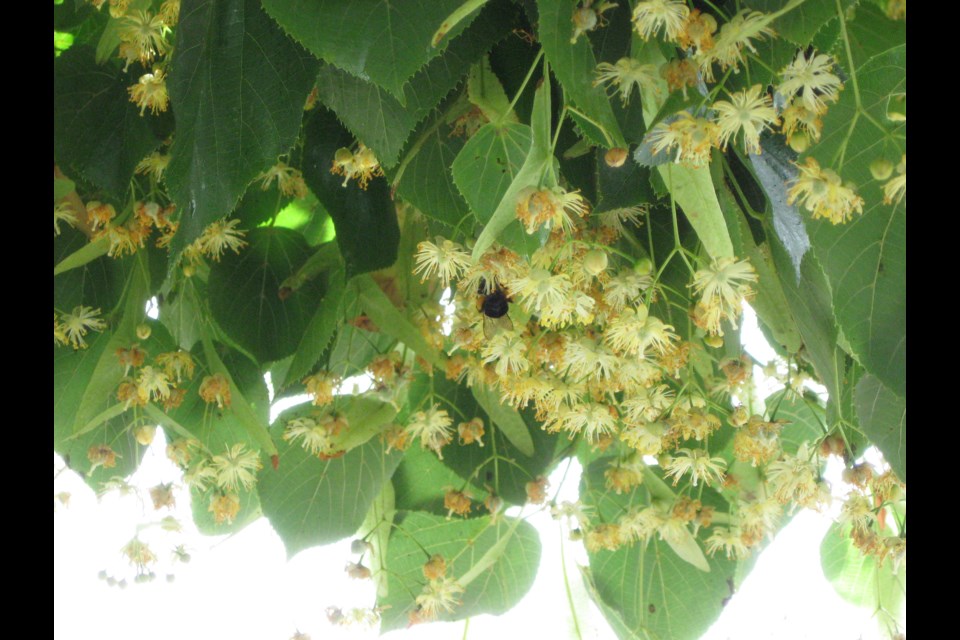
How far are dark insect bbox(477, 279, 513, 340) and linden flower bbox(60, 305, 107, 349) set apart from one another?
0.33 metres

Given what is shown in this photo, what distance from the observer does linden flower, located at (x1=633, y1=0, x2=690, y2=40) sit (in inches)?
18.3

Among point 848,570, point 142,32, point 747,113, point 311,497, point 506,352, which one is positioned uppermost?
point 142,32

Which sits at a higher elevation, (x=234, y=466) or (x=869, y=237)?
(x=869, y=237)

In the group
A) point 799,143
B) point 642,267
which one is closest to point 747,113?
point 799,143

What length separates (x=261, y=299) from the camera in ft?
2.65

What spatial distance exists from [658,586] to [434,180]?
0.49 m

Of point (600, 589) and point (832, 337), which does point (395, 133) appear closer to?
point (832, 337)

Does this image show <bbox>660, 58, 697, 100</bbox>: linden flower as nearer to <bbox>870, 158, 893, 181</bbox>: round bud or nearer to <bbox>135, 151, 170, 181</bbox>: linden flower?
<bbox>870, 158, 893, 181</bbox>: round bud

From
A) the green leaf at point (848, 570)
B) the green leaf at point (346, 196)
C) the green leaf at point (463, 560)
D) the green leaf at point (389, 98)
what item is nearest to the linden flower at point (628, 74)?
the green leaf at point (389, 98)

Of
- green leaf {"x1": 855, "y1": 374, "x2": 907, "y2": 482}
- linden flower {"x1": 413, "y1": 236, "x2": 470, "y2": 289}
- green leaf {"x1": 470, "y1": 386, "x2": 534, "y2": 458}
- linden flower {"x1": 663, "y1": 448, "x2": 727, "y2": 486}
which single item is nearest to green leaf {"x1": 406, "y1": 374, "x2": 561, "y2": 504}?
green leaf {"x1": 470, "y1": 386, "x2": 534, "y2": 458}

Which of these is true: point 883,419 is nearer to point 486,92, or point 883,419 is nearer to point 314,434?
point 486,92

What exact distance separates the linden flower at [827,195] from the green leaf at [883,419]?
0.11 meters

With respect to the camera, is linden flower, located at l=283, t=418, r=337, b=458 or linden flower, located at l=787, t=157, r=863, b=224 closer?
linden flower, located at l=787, t=157, r=863, b=224
